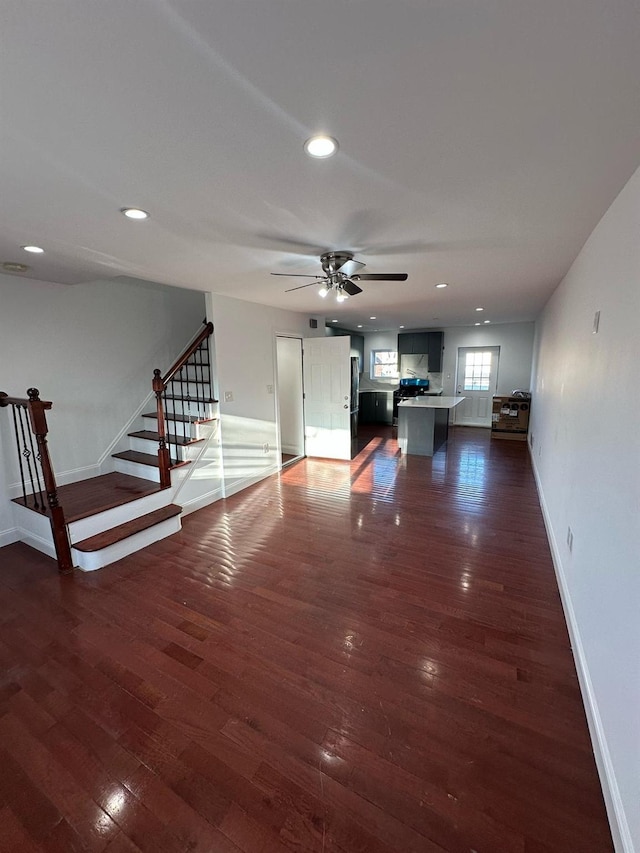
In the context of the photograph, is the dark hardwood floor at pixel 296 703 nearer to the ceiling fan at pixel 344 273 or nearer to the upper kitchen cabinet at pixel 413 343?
the ceiling fan at pixel 344 273

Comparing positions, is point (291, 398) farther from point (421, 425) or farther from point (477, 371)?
point (477, 371)

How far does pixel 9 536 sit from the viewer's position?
3.42m

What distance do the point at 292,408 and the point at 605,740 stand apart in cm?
556

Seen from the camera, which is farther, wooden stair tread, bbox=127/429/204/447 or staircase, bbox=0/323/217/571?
wooden stair tread, bbox=127/429/204/447

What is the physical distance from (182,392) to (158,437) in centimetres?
69

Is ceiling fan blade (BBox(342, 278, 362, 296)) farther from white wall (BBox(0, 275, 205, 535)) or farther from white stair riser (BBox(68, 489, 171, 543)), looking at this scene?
white wall (BBox(0, 275, 205, 535))

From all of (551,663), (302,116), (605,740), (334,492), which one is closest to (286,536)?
(334,492)

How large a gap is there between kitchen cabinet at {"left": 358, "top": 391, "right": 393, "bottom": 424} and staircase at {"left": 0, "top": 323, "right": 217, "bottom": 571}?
193 inches

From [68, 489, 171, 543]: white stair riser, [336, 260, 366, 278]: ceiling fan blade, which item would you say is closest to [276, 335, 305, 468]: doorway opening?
[68, 489, 171, 543]: white stair riser

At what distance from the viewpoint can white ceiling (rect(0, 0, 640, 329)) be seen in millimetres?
895

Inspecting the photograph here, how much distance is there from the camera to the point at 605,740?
Result: 1423mm

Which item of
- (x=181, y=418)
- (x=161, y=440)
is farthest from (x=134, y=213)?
(x=181, y=418)

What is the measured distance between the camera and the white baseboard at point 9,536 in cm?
338

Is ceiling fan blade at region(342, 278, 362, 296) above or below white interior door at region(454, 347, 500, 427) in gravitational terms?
above
